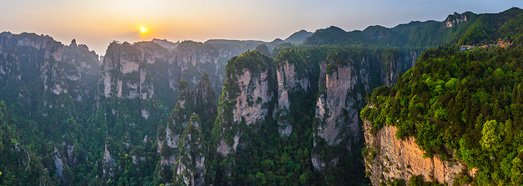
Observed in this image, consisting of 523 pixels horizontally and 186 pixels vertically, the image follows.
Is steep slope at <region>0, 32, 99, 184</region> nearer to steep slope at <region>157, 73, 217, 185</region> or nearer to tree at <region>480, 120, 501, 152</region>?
steep slope at <region>157, 73, 217, 185</region>

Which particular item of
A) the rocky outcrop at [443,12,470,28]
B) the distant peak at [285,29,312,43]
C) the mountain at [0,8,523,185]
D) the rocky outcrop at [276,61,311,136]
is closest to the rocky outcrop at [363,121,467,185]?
the mountain at [0,8,523,185]

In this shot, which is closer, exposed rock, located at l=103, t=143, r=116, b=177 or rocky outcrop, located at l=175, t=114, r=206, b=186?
rocky outcrop, located at l=175, t=114, r=206, b=186

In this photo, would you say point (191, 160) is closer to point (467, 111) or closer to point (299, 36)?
point (467, 111)

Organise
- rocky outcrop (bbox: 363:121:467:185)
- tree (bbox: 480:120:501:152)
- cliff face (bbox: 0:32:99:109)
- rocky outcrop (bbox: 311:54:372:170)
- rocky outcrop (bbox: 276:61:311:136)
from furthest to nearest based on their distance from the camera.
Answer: cliff face (bbox: 0:32:99:109) → rocky outcrop (bbox: 276:61:311:136) → rocky outcrop (bbox: 311:54:372:170) → rocky outcrop (bbox: 363:121:467:185) → tree (bbox: 480:120:501:152)

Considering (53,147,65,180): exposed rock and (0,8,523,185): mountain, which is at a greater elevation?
(0,8,523,185): mountain

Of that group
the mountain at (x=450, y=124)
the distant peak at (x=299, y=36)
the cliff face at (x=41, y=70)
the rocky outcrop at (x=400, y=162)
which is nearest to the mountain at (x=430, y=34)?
the mountain at (x=450, y=124)

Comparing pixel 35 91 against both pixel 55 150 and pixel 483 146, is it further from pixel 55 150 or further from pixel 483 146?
pixel 483 146
